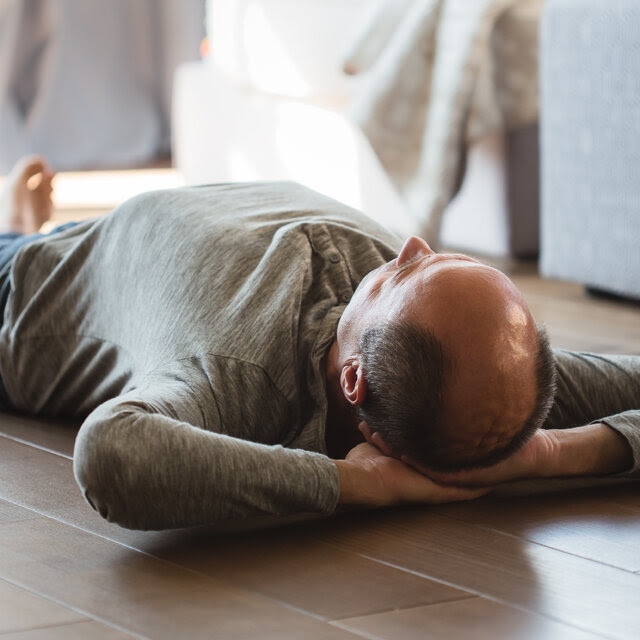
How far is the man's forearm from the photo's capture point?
1024 millimetres

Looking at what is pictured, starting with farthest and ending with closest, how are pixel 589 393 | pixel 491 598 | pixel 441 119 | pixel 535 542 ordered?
pixel 441 119 → pixel 589 393 → pixel 535 542 → pixel 491 598

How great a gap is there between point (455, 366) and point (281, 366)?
0.68 feet

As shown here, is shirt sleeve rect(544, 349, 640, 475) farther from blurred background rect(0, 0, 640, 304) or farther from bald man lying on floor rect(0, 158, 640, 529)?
blurred background rect(0, 0, 640, 304)

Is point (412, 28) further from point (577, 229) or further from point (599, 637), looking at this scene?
point (599, 637)

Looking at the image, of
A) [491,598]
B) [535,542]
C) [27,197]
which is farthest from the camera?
[27,197]

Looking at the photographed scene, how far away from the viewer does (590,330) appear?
1.78m

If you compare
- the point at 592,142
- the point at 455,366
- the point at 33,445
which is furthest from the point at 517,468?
the point at 592,142

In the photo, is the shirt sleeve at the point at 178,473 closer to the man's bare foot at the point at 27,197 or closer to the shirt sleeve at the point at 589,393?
the shirt sleeve at the point at 589,393

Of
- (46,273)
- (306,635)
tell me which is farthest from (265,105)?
(306,635)

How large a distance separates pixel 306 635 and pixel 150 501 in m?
0.18

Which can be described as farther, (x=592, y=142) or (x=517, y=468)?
(x=592, y=142)

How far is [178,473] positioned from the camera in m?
0.85

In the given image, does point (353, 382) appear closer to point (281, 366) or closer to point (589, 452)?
point (281, 366)

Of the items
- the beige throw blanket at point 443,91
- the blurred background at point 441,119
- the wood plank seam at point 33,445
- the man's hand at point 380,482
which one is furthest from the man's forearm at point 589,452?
the beige throw blanket at point 443,91
